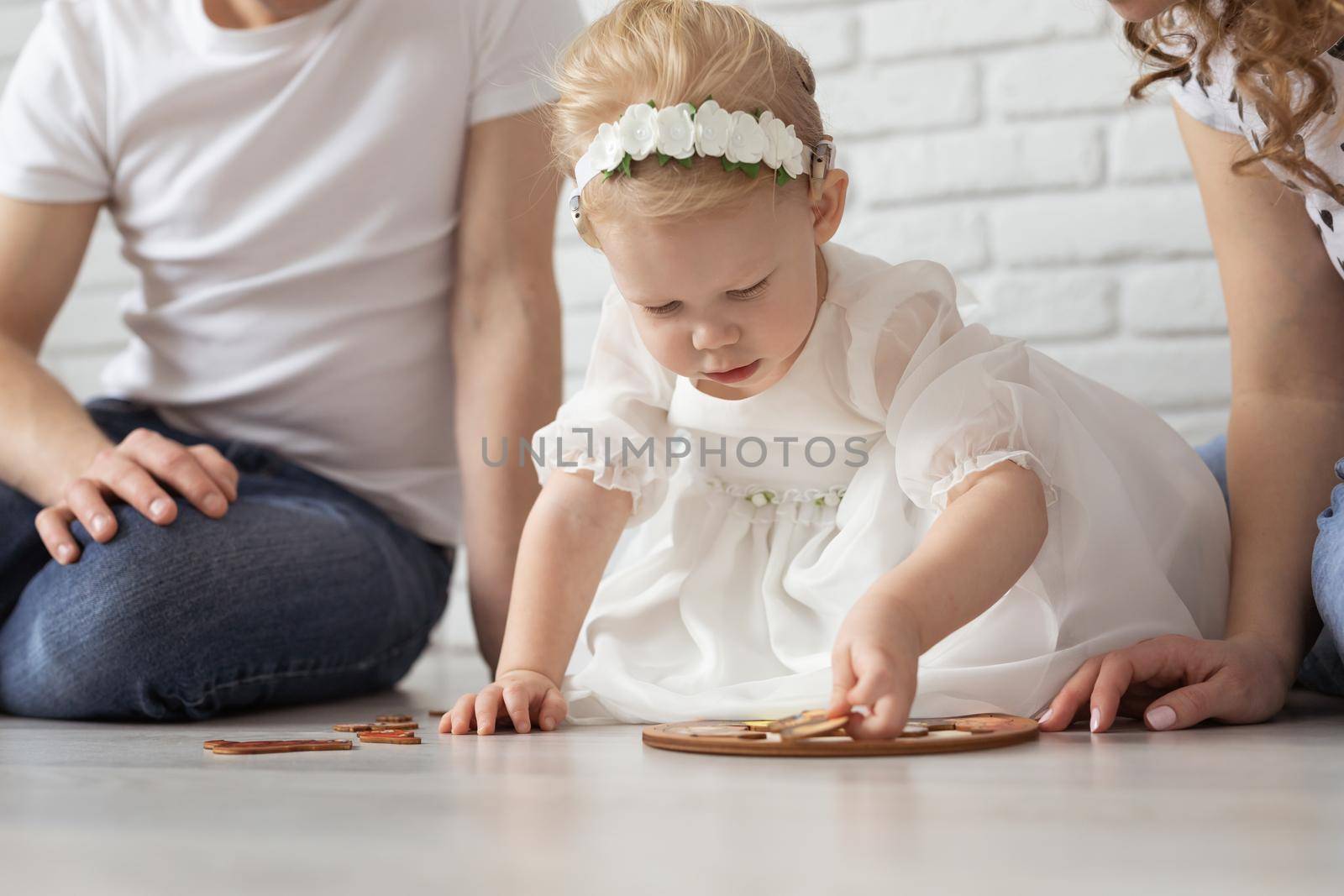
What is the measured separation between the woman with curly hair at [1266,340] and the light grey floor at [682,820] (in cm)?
6

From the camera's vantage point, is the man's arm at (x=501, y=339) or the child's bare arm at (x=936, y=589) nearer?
the child's bare arm at (x=936, y=589)

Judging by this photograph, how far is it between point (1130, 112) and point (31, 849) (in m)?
1.54

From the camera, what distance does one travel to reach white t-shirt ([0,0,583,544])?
1.47 metres

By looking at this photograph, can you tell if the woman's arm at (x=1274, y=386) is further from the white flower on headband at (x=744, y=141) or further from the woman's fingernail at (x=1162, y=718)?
the white flower on headband at (x=744, y=141)

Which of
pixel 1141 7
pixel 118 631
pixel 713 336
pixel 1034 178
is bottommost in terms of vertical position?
pixel 118 631

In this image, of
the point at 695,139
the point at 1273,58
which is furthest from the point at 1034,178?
the point at 695,139

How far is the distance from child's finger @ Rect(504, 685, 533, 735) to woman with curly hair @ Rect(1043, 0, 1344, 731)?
396mm

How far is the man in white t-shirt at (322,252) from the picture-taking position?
1445mm

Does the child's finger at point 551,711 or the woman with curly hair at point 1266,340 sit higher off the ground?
the woman with curly hair at point 1266,340

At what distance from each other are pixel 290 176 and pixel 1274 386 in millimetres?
1030

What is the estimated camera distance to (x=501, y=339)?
1.46 meters

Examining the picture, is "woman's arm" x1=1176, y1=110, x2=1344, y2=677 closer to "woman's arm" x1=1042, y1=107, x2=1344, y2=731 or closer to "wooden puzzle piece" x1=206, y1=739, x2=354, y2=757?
"woman's arm" x1=1042, y1=107, x2=1344, y2=731

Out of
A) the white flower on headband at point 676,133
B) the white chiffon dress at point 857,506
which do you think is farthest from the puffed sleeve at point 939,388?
Answer: the white flower on headband at point 676,133

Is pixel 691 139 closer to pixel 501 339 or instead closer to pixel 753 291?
pixel 753 291
